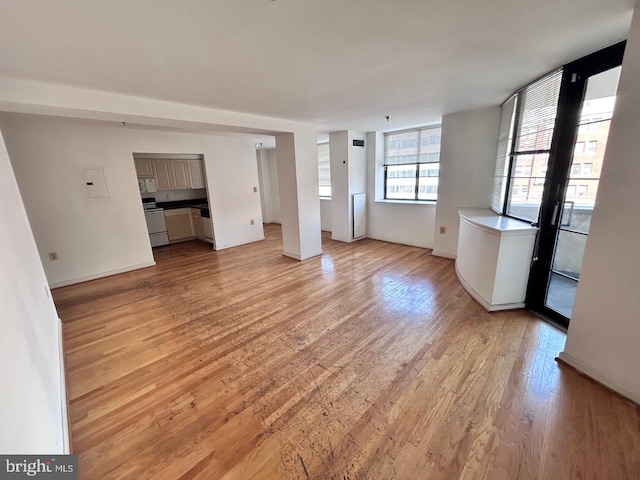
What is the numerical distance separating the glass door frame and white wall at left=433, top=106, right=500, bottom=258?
1.52 m

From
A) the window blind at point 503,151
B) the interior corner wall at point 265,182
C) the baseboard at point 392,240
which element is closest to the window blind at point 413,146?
the window blind at point 503,151

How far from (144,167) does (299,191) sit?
3.54 meters

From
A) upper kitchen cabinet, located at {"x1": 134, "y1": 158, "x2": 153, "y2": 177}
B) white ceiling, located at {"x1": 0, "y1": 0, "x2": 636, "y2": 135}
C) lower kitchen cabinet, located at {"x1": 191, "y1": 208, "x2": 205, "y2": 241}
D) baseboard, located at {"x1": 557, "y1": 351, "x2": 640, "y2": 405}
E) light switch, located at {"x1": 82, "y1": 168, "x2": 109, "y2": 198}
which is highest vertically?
white ceiling, located at {"x1": 0, "y1": 0, "x2": 636, "y2": 135}

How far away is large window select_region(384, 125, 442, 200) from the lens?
4828 mm

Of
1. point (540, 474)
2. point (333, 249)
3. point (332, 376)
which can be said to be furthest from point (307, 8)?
point (333, 249)

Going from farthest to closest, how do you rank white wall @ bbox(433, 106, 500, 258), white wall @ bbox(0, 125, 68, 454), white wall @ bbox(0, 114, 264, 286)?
1. white wall @ bbox(433, 106, 500, 258)
2. white wall @ bbox(0, 114, 264, 286)
3. white wall @ bbox(0, 125, 68, 454)

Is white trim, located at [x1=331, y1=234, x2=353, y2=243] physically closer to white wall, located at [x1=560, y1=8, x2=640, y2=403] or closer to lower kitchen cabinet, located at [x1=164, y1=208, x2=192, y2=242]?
lower kitchen cabinet, located at [x1=164, y1=208, x2=192, y2=242]

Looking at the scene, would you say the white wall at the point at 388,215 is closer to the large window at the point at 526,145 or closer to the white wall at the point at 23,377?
the large window at the point at 526,145

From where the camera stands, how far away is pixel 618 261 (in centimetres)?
166

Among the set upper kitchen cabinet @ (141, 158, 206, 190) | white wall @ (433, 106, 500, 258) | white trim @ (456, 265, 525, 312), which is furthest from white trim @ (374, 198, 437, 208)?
upper kitchen cabinet @ (141, 158, 206, 190)

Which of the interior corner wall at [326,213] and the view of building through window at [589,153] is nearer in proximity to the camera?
the view of building through window at [589,153]

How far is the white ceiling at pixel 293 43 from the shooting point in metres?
1.34

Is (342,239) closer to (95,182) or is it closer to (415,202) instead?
(415,202)

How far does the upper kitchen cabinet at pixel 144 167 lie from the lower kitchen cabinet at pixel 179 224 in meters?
0.88
